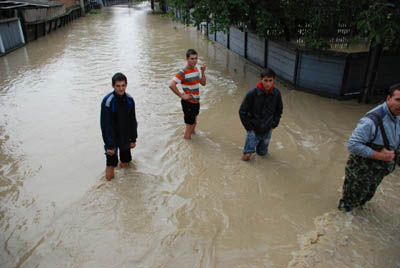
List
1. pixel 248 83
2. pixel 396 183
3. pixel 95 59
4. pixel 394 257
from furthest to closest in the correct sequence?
pixel 95 59 < pixel 248 83 < pixel 396 183 < pixel 394 257

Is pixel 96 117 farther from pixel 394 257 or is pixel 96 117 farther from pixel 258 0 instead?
pixel 394 257

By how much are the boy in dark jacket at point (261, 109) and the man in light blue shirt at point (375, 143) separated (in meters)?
1.47

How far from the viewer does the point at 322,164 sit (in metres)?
5.02

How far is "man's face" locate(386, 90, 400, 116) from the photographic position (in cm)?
282

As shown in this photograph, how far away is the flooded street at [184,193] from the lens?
3.35m

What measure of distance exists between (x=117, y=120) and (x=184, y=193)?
1.46 meters

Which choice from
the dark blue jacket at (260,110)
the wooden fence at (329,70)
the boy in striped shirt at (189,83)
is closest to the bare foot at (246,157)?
the dark blue jacket at (260,110)

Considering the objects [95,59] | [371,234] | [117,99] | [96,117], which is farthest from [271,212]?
[95,59]

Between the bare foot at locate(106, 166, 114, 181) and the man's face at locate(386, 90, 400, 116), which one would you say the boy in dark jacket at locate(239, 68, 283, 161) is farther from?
the bare foot at locate(106, 166, 114, 181)

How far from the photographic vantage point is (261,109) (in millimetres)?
4465

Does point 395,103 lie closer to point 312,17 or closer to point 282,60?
point 312,17

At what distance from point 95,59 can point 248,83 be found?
7.35 m

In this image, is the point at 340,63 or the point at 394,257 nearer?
the point at 394,257

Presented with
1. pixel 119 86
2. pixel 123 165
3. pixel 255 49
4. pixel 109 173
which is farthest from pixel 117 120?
pixel 255 49
